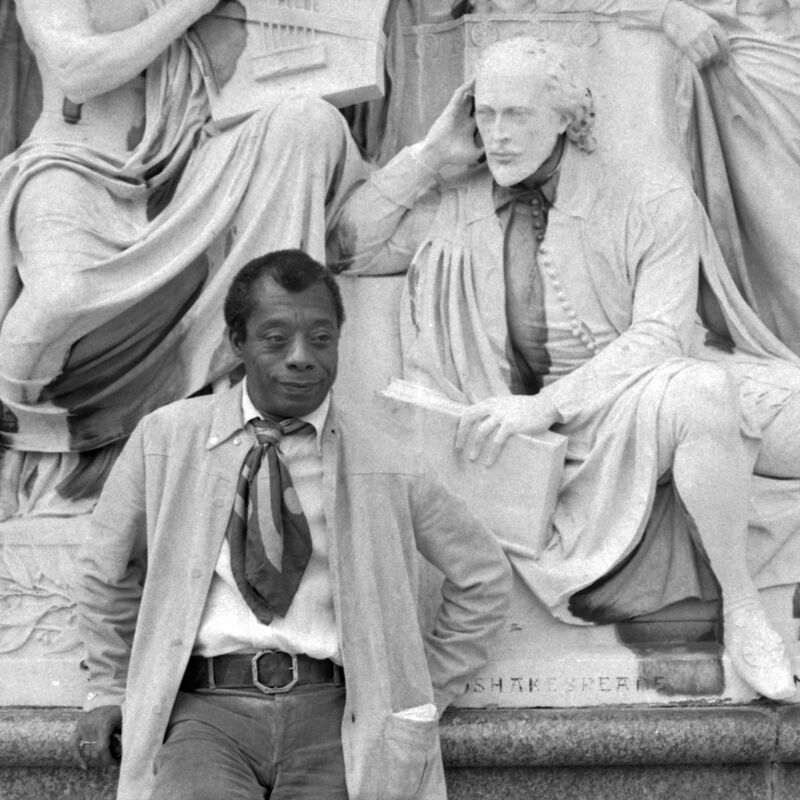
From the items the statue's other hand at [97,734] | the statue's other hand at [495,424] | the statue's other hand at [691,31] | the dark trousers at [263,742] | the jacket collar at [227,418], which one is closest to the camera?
the dark trousers at [263,742]

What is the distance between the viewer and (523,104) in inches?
187

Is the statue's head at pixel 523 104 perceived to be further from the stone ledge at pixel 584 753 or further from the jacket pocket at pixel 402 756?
the jacket pocket at pixel 402 756

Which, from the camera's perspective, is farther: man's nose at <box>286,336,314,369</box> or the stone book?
the stone book

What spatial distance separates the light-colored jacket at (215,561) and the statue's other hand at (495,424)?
1.80 ft

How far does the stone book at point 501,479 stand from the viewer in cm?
462

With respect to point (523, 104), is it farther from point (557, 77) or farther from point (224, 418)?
point (224, 418)

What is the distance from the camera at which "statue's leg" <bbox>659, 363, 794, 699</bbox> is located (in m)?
4.52

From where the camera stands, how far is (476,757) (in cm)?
448

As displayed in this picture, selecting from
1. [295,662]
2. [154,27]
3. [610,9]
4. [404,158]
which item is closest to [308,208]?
[404,158]

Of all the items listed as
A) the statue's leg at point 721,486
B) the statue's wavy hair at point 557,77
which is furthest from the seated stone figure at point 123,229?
the statue's leg at point 721,486

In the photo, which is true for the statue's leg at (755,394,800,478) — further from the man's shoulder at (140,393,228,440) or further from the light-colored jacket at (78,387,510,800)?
the man's shoulder at (140,393,228,440)

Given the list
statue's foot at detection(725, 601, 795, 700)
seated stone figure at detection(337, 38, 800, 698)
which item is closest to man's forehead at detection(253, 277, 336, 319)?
seated stone figure at detection(337, 38, 800, 698)

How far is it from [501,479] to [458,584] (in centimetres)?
56

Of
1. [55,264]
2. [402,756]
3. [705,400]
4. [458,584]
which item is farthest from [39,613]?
[705,400]
